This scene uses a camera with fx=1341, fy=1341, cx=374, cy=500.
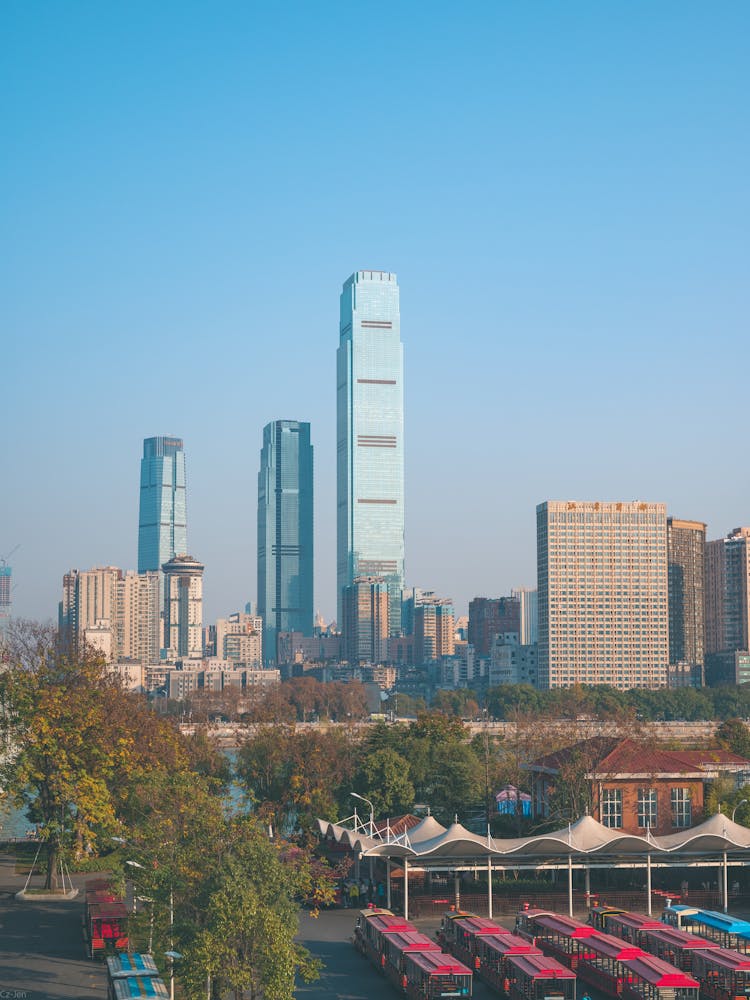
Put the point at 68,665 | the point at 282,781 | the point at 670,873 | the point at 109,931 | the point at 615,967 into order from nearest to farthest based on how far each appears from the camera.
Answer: the point at 615,967
the point at 109,931
the point at 670,873
the point at 68,665
the point at 282,781

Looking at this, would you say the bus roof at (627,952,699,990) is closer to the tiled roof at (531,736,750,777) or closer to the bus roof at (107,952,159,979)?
the bus roof at (107,952,159,979)

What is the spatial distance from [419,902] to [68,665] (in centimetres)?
1827

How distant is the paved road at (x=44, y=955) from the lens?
35438mm

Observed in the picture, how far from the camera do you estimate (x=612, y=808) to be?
191ft

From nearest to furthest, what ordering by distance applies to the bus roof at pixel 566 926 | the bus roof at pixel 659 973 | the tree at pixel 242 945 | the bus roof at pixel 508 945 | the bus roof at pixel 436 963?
the tree at pixel 242 945, the bus roof at pixel 659 973, the bus roof at pixel 436 963, the bus roof at pixel 508 945, the bus roof at pixel 566 926

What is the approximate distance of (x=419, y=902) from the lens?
46.8 m

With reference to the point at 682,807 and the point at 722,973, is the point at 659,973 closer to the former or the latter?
the point at 722,973

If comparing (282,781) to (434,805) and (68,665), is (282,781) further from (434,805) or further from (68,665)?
(68,665)

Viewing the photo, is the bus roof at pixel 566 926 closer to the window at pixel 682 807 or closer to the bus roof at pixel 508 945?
the bus roof at pixel 508 945

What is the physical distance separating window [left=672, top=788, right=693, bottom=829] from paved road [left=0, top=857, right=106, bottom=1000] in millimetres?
25407

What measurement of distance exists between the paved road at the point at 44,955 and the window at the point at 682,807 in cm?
2541

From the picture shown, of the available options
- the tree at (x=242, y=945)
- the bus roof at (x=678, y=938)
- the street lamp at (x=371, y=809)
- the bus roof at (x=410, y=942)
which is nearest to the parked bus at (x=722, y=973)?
the bus roof at (x=678, y=938)

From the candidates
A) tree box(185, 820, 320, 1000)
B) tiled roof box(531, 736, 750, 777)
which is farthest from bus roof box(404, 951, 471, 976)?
tiled roof box(531, 736, 750, 777)

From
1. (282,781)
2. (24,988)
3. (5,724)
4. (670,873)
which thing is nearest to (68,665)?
(5,724)
